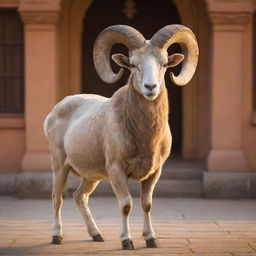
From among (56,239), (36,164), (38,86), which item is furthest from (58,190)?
(38,86)

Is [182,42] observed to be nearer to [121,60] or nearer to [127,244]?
[121,60]

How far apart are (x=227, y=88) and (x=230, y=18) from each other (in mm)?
1190

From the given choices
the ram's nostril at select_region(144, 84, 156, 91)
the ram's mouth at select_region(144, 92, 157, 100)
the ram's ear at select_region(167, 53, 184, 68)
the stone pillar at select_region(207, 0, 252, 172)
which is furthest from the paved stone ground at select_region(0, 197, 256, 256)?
the ram's ear at select_region(167, 53, 184, 68)

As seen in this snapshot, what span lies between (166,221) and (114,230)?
1.10 m

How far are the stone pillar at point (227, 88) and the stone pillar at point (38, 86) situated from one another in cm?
277

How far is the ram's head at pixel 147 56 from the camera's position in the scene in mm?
7145

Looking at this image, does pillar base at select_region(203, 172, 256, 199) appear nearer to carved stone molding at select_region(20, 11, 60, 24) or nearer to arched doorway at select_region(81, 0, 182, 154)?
arched doorway at select_region(81, 0, 182, 154)

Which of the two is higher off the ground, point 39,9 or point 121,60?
point 39,9

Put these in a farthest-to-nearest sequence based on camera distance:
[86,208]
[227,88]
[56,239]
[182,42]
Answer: [227,88], [86,208], [56,239], [182,42]

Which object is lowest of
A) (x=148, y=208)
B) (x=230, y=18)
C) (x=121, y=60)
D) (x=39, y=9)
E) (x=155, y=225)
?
(x=155, y=225)

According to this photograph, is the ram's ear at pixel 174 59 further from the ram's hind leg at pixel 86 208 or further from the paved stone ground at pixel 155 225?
the paved stone ground at pixel 155 225

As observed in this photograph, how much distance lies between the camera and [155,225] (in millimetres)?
9820

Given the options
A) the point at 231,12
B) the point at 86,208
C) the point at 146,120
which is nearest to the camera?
the point at 146,120

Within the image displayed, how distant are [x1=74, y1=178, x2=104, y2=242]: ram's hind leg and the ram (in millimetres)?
13
